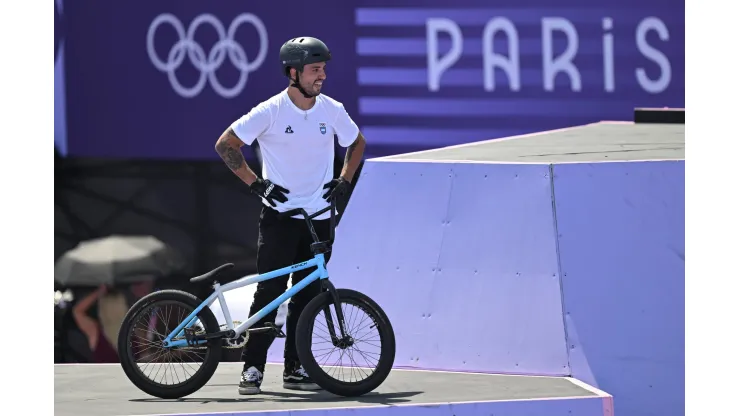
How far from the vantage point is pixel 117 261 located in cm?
1437

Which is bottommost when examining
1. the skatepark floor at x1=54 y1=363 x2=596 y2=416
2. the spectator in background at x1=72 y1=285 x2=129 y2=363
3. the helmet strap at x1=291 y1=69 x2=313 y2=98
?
the spectator in background at x1=72 y1=285 x2=129 y2=363

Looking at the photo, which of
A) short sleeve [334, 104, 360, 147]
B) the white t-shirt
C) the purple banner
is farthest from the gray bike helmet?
the purple banner

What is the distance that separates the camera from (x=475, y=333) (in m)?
7.24

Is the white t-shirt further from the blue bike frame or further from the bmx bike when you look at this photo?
the blue bike frame

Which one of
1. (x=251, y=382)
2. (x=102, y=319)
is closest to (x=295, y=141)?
(x=251, y=382)

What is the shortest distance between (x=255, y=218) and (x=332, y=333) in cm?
852

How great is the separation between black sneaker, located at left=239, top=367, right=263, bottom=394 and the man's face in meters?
1.39

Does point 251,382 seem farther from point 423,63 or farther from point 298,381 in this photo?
point 423,63

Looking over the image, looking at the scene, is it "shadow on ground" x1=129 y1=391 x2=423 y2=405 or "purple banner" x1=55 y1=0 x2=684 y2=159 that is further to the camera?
"purple banner" x1=55 y1=0 x2=684 y2=159

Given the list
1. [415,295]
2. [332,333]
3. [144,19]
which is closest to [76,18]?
[144,19]

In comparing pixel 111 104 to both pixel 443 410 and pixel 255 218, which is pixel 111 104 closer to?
pixel 255 218

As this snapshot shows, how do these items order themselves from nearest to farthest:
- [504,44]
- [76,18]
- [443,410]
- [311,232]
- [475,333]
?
[443,410] < [311,232] < [475,333] < [504,44] < [76,18]

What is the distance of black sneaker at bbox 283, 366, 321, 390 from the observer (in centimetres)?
646

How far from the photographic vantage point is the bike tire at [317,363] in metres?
6.07
